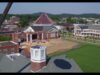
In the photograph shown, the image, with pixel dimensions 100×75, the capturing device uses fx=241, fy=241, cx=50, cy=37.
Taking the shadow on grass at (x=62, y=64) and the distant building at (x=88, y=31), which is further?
the distant building at (x=88, y=31)

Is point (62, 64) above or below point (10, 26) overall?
above

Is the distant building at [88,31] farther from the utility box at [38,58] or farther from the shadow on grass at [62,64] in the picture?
the utility box at [38,58]

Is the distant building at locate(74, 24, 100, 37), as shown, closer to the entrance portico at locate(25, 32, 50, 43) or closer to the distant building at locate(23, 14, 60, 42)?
the distant building at locate(23, 14, 60, 42)

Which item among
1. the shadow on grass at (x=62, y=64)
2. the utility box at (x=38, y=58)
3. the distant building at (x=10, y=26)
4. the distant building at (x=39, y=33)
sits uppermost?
the utility box at (x=38, y=58)

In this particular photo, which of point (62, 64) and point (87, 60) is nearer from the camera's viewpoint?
point (62, 64)

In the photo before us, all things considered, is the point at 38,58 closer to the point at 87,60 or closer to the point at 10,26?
the point at 87,60

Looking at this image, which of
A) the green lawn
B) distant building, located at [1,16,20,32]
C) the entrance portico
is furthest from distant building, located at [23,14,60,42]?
the green lawn

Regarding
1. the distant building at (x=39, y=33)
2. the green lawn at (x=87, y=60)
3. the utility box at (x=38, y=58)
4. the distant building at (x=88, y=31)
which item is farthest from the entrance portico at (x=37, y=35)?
the utility box at (x=38, y=58)

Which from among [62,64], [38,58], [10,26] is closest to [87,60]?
[62,64]

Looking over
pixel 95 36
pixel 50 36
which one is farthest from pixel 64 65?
pixel 95 36

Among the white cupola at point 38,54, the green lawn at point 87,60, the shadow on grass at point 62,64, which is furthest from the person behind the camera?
the green lawn at point 87,60

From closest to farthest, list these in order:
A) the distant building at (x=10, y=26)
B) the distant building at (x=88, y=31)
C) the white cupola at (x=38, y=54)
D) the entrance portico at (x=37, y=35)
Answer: the white cupola at (x=38, y=54)
the entrance portico at (x=37, y=35)
the distant building at (x=88, y=31)
the distant building at (x=10, y=26)
